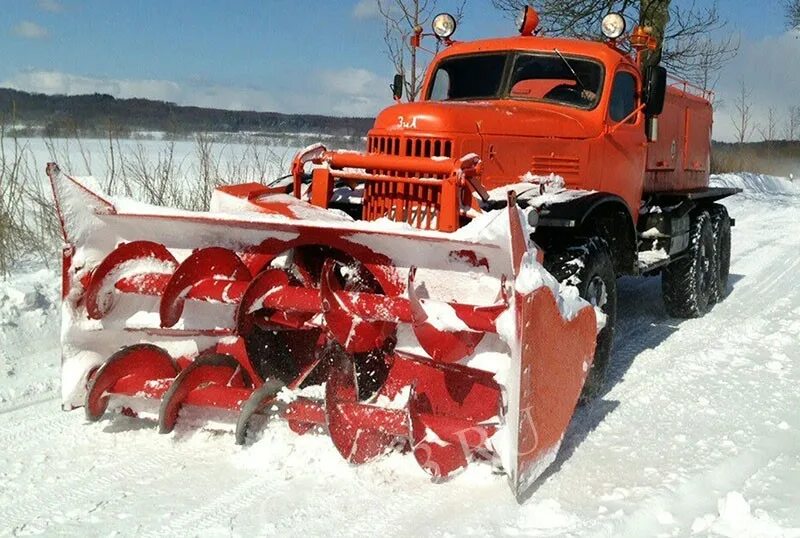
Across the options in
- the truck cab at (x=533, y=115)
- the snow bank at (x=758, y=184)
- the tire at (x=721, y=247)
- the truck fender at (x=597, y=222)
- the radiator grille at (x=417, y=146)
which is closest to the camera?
the truck fender at (x=597, y=222)

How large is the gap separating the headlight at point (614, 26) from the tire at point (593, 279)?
6.73 ft

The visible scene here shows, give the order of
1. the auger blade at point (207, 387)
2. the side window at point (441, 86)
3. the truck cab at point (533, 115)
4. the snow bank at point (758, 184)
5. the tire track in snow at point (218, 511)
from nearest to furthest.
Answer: the tire track in snow at point (218, 511) < the auger blade at point (207, 387) < the truck cab at point (533, 115) < the side window at point (441, 86) < the snow bank at point (758, 184)

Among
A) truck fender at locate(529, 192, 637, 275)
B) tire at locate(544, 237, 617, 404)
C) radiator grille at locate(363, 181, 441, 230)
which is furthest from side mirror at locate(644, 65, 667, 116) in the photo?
radiator grille at locate(363, 181, 441, 230)

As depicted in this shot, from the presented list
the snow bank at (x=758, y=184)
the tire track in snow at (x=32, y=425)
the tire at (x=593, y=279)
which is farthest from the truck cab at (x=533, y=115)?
the snow bank at (x=758, y=184)

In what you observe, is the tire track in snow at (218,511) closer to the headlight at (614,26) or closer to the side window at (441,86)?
the side window at (441,86)

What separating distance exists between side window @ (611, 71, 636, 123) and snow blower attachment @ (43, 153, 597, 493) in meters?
1.89

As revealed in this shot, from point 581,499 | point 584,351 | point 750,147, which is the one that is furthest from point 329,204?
point 750,147

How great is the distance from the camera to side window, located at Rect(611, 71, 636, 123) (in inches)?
216

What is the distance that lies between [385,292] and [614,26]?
324 cm

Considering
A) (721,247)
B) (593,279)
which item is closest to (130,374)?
(593,279)

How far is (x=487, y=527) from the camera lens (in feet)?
9.29

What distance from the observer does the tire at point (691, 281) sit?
6.30m

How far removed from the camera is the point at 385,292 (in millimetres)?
3547

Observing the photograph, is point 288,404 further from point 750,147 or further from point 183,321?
point 750,147
